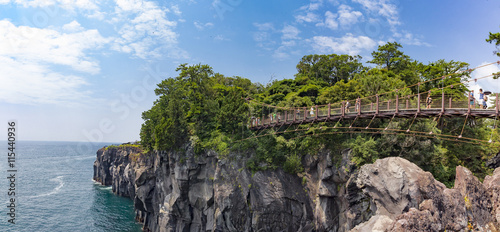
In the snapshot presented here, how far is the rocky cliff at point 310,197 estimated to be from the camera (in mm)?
15164

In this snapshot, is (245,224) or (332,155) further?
(245,224)

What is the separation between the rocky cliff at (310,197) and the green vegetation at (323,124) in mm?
1629

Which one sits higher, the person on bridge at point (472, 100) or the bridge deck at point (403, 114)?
the person on bridge at point (472, 100)

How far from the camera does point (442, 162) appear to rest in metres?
22.4

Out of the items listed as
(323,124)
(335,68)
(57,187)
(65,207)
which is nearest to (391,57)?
(335,68)

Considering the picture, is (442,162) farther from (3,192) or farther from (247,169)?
(3,192)

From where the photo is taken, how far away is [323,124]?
26.2 metres

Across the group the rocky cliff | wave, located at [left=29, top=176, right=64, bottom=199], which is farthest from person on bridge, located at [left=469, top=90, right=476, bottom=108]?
wave, located at [left=29, top=176, right=64, bottom=199]

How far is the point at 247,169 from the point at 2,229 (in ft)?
125

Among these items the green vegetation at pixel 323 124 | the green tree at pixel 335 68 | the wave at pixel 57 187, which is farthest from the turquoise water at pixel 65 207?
the green tree at pixel 335 68

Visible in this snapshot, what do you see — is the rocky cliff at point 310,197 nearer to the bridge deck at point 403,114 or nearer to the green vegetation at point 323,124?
the green vegetation at point 323,124

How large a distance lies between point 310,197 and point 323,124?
304 inches

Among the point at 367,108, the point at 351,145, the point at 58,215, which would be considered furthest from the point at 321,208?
the point at 58,215

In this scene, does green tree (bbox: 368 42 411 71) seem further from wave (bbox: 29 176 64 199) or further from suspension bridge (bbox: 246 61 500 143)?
wave (bbox: 29 176 64 199)
